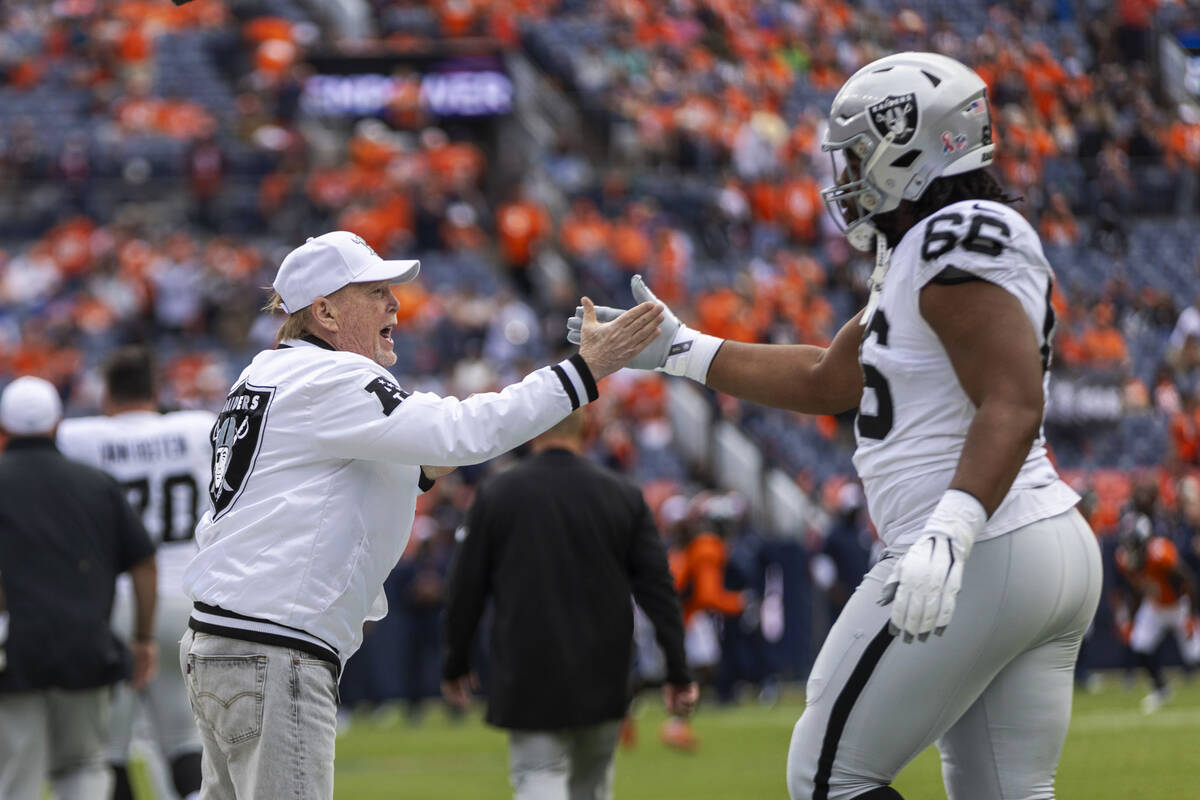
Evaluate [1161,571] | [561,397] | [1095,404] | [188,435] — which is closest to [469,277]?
[1095,404]

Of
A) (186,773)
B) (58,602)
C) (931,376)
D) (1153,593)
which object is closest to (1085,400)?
(1153,593)

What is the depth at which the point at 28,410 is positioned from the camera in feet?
22.0

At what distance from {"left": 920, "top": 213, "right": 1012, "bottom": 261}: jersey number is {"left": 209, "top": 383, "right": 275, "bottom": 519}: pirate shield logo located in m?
1.58

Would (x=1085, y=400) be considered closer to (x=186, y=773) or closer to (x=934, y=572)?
(x=186, y=773)

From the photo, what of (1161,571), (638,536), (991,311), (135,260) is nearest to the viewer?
(991,311)

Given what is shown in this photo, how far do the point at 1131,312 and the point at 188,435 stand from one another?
13858 millimetres

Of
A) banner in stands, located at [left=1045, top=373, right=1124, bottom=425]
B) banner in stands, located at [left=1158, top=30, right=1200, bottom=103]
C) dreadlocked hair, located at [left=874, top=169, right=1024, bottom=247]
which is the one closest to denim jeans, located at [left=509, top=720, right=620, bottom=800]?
dreadlocked hair, located at [left=874, top=169, right=1024, bottom=247]

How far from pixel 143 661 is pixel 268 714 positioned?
2842 mm

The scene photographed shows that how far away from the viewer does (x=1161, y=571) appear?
1471 cm

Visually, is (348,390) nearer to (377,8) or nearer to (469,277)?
(469,277)

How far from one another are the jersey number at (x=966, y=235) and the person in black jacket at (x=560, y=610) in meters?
2.84

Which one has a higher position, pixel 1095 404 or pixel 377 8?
pixel 377 8

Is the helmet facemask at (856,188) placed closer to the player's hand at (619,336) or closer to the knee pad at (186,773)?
the player's hand at (619,336)

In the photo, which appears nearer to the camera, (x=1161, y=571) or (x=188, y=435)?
(x=188, y=435)
